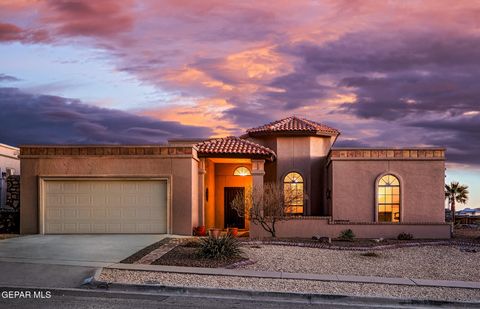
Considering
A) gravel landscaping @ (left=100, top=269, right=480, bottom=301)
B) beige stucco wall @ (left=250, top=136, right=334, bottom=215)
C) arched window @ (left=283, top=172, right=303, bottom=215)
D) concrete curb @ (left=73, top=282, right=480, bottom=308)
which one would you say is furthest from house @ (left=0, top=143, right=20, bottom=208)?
concrete curb @ (left=73, top=282, right=480, bottom=308)

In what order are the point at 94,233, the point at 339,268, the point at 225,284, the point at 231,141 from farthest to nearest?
the point at 231,141 → the point at 94,233 → the point at 339,268 → the point at 225,284

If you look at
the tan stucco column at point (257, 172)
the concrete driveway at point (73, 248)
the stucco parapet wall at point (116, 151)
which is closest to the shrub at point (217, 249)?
the concrete driveway at point (73, 248)

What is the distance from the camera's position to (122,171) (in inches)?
960

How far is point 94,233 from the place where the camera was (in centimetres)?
2425

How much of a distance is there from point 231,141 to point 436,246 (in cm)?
1082

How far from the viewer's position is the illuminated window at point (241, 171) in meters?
30.6

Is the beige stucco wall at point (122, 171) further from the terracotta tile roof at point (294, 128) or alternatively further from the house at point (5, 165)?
the house at point (5, 165)

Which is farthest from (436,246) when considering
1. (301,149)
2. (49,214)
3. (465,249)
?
(49,214)

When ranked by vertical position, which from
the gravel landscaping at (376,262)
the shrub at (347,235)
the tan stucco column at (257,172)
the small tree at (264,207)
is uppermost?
the tan stucco column at (257,172)

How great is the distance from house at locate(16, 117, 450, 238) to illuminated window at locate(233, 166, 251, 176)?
0.17ft

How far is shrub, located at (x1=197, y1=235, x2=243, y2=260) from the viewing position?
665 inches

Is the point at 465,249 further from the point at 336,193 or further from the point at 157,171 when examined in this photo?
the point at 157,171

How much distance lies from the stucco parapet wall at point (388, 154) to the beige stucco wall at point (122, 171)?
22.8 ft

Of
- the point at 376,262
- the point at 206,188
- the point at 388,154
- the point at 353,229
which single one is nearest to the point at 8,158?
the point at 206,188
